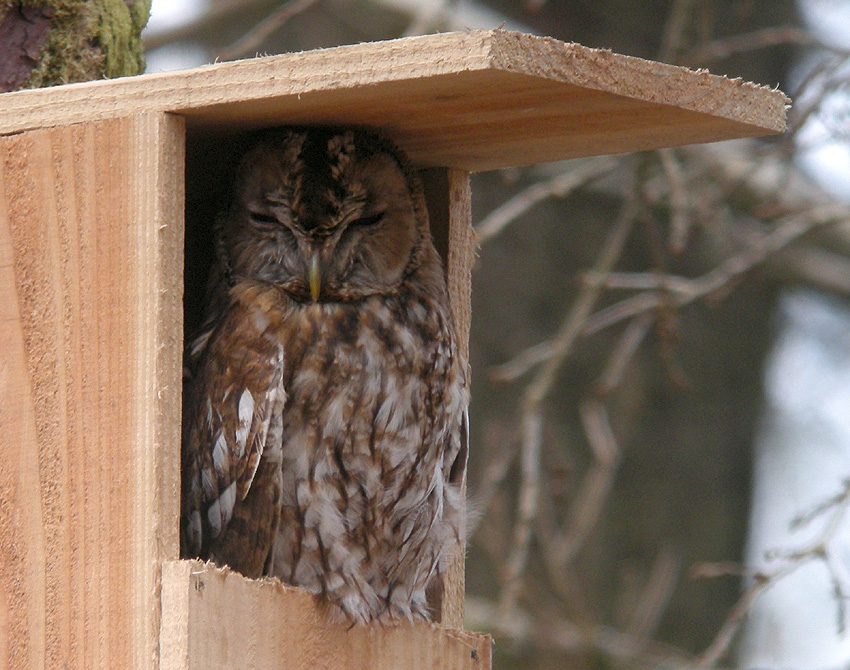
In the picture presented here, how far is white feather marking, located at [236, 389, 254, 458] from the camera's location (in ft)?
7.05

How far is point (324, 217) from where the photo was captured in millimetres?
2373

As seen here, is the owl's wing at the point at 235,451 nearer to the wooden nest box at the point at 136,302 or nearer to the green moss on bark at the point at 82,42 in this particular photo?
the wooden nest box at the point at 136,302

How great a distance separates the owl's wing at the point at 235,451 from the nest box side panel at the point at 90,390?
20 cm

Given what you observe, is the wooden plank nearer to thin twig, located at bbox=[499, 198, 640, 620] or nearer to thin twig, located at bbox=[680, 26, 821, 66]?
thin twig, located at bbox=[499, 198, 640, 620]

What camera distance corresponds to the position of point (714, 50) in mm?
3432

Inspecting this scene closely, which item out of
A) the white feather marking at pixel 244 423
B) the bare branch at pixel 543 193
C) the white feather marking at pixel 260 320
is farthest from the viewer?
the bare branch at pixel 543 193

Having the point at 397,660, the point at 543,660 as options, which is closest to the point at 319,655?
the point at 397,660

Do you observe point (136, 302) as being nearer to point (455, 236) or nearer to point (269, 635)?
point (269, 635)

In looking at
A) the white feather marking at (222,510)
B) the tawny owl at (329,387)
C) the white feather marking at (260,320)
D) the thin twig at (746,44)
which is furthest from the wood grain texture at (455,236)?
the thin twig at (746,44)

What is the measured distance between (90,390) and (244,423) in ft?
0.87

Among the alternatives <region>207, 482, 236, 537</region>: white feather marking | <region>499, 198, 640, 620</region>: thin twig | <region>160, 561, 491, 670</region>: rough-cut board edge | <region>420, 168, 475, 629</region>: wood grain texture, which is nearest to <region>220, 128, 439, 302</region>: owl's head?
<region>420, 168, 475, 629</region>: wood grain texture

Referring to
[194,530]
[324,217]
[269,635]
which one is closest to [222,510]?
[194,530]

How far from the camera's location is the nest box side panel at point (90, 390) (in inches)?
76.3

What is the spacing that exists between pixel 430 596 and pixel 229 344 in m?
0.65
